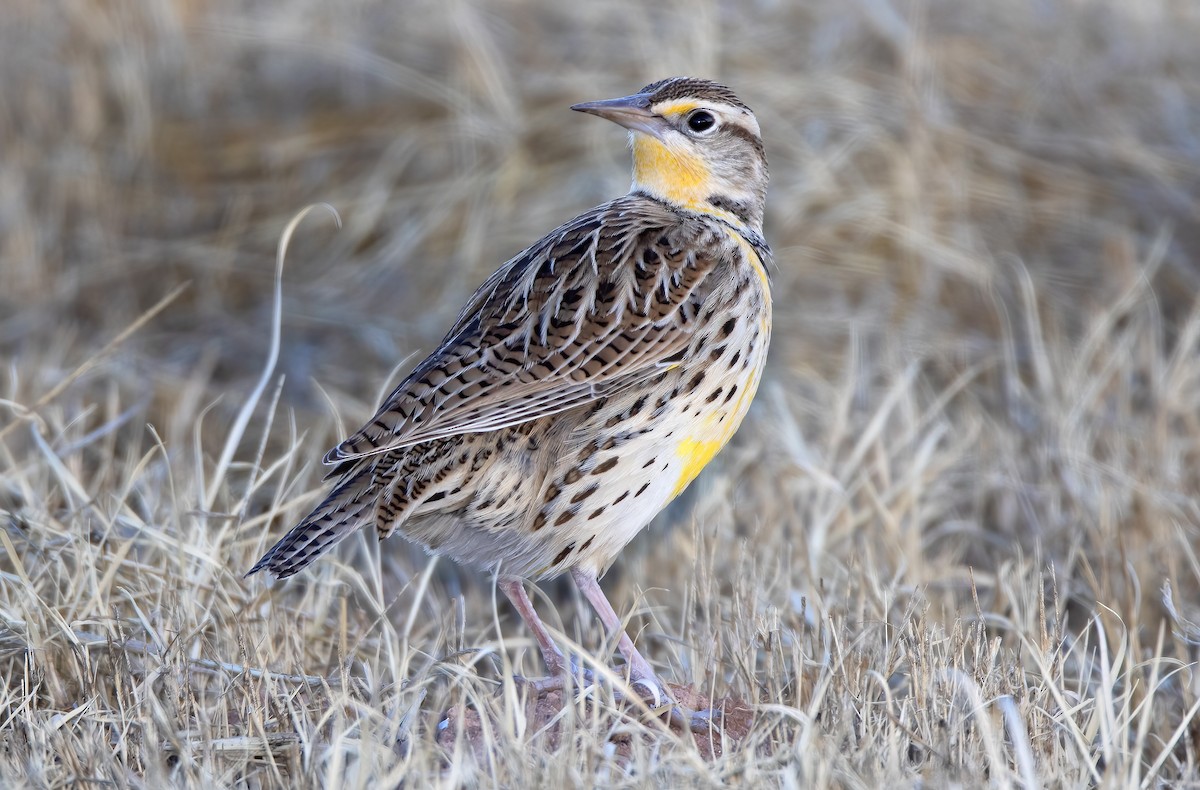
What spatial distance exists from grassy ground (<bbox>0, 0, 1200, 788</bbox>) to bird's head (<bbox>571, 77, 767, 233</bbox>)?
0.88 meters

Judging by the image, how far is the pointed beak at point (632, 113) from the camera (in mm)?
3924

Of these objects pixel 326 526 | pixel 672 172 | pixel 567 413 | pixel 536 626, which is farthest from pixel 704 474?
pixel 326 526

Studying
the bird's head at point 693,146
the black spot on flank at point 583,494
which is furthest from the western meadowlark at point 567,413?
the bird's head at point 693,146

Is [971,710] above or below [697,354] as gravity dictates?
below

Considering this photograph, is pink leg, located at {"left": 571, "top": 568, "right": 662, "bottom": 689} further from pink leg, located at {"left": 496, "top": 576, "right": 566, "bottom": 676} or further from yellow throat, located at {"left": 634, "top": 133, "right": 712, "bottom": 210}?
yellow throat, located at {"left": 634, "top": 133, "right": 712, "bottom": 210}

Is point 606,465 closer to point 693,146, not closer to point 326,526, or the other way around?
point 326,526

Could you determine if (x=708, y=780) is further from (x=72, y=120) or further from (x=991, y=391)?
(x=72, y=120)

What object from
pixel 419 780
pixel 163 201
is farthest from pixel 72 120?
pixel 419 780

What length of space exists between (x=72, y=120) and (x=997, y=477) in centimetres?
520

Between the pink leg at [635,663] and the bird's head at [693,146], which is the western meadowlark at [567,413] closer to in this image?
the pink leg at [635,663]

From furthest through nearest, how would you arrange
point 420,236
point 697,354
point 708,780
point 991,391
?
1. point 420,236
2. point 991,391
3. point 697,354
4. point 708,780

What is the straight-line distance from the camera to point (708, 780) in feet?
9.15

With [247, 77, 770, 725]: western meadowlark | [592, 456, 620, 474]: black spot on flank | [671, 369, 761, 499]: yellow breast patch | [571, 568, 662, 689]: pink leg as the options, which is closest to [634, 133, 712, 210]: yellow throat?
[247, 77, 770, 725]: western meadowlark

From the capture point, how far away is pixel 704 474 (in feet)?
17.8
